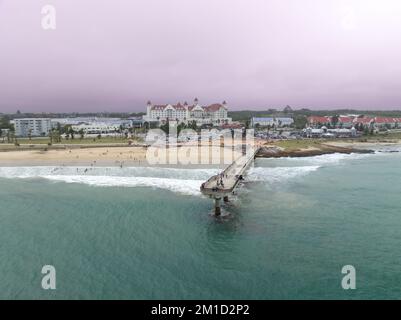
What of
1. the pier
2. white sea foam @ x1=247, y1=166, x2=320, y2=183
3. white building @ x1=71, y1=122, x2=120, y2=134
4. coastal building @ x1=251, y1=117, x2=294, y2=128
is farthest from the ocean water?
coastal building @ x1=251, y1=117, x2=294, y2=128

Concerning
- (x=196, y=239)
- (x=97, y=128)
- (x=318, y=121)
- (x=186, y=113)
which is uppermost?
(x=186, y=113)

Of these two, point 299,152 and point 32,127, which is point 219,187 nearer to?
point 299,152

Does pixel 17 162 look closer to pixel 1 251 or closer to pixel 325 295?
pixel 1 251

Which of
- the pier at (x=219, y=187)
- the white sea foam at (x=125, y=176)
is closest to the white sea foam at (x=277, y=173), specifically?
the white sea foam at (x=125, y=176)

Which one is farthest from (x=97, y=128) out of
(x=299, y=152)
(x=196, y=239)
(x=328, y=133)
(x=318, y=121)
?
(x=196, y=239)

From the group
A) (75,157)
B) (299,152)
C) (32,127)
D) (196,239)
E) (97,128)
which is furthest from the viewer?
(97,128)

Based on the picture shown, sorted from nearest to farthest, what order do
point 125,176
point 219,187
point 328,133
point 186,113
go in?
point 219,187 < point 125,176 < point 328,133 < point 186,113

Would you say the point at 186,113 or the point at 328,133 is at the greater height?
the point at 186,113

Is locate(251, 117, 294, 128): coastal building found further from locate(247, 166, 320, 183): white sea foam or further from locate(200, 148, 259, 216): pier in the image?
locate(200, 148, 259, 216): pier
